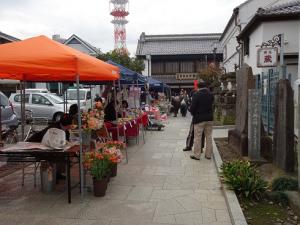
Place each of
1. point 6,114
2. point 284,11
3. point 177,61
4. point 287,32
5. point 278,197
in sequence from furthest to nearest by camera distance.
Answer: point 177,61
point 287,32
point 284,11
point 6,114
point 278,197

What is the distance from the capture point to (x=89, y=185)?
23.1 feet

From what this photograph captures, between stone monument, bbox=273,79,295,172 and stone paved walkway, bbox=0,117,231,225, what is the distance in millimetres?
1287

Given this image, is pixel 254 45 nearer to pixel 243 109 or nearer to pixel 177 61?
pixel 243 109

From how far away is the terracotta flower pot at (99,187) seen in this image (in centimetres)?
638

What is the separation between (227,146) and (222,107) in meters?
8.86

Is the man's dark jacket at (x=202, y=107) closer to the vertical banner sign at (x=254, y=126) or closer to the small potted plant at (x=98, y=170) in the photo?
the vertical banner sign at (x=254, y=126)

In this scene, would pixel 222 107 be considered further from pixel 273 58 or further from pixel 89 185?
pixel 89 185

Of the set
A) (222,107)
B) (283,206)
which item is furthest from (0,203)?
(222,107)

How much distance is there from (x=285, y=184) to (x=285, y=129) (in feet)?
4.86

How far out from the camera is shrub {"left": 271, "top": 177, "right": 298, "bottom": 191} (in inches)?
245

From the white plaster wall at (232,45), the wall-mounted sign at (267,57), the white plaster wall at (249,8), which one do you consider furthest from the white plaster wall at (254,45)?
the white plaster wall at (232,45)

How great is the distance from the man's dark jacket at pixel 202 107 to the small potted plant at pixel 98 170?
349 centimetres

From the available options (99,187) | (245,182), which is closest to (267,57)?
(245,182)

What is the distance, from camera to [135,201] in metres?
6.16
